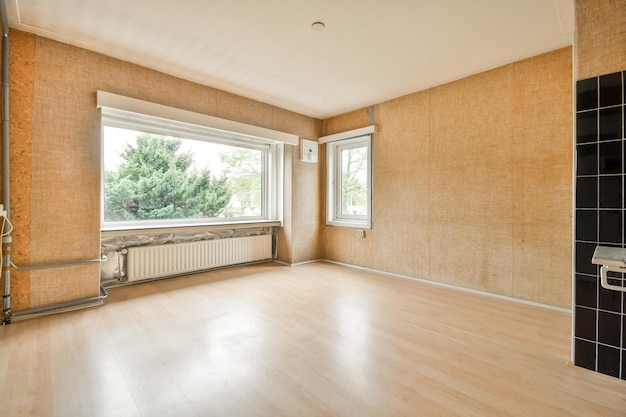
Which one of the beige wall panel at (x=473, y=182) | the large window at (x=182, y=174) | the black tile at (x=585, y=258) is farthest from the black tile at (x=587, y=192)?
the large window at (x=182, y=174)

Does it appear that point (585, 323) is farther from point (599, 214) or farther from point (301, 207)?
point (301, 207)

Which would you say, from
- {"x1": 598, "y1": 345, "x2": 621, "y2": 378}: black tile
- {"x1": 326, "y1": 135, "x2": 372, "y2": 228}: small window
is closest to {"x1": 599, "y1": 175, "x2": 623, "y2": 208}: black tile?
{"x1": 598, "y1": 345, "x2": 621, "y2": 378}: black tile

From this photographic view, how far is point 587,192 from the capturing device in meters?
1.93

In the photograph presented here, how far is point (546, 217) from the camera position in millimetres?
3018

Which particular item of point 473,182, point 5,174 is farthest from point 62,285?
point 473,182

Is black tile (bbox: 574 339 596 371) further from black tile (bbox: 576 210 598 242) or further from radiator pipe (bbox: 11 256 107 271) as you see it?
radiator pipe (bbox: 11 256 107 271)

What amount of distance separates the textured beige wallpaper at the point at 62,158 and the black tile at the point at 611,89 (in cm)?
419

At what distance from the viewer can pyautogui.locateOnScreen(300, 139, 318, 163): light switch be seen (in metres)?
5.07

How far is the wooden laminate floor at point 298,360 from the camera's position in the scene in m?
1.58

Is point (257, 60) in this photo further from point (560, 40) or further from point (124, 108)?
point (560, 40)

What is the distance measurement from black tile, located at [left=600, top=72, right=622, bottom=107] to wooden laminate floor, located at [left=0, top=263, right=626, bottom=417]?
1790 millimetres

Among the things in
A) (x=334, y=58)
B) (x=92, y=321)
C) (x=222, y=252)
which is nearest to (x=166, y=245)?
(x=222, y=252)

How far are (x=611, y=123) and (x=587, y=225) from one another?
2.23ft

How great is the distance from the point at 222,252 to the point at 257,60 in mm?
2850
